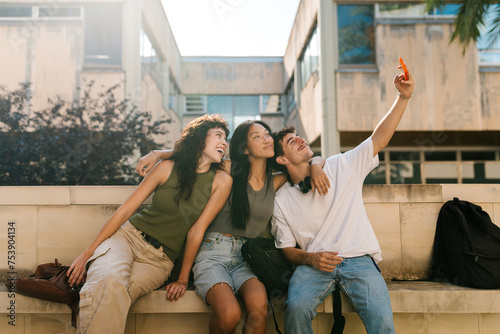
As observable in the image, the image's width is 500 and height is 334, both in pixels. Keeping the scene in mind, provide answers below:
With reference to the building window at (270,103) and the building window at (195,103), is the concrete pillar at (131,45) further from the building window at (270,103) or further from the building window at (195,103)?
the building window at (270,103)

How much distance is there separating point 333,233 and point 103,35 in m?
11.1

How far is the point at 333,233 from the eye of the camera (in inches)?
113

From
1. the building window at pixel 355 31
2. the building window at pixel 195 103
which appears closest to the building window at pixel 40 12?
the building window at pixel 355 31

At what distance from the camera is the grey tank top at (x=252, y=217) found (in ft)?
9.96

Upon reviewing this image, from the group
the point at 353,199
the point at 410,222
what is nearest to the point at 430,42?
the point at 410,222

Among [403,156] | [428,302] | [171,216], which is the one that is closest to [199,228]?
[171,216]

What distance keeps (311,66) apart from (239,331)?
39.1 ft

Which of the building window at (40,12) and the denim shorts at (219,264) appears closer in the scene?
the denim shorts at (219,264)

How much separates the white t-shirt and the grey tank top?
8cm

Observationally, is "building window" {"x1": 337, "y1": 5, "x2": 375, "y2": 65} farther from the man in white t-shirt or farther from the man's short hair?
the man in white t-shirt

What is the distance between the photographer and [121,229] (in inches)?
118

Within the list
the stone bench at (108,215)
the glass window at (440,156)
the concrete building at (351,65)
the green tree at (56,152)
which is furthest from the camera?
the glass window at (440,156)

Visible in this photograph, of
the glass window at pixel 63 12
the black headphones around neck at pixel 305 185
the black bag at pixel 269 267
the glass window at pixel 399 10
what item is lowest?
the black bag at pixel 269 267

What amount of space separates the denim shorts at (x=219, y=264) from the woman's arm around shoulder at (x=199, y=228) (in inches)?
3.2
